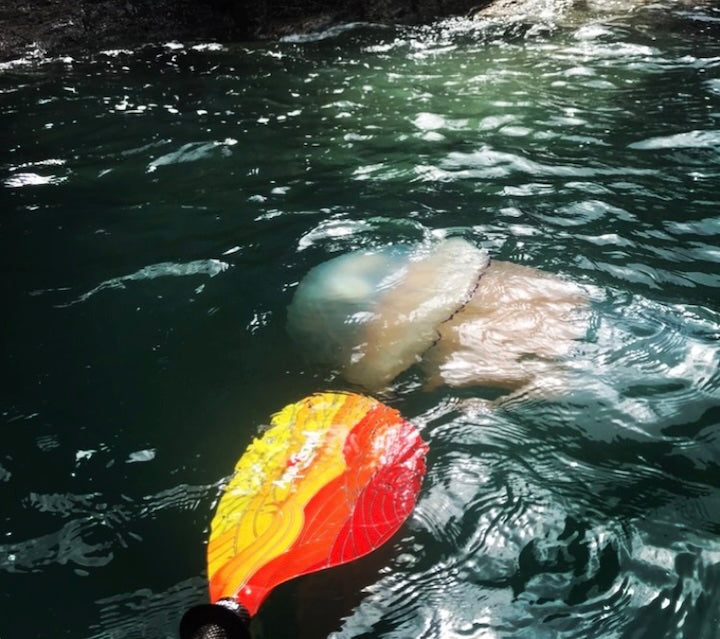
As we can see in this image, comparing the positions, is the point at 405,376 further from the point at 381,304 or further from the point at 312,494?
the point at 312,494

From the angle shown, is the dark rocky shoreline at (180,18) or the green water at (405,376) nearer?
the green water at (405,376)

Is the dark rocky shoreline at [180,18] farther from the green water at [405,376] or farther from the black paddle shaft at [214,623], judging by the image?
the black paddle shaft at [214,623]

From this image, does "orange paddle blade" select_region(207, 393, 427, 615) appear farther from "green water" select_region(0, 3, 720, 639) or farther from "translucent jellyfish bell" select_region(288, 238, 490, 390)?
"translucent jellyfish bell" select_region(288, 238, 490, 390)

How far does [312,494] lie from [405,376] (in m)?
0.80

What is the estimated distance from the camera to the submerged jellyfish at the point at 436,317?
304 centimetres

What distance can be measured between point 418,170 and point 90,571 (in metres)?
3.72

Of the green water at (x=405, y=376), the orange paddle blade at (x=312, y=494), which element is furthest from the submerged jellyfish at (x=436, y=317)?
the orange paddle blade at (x=312, y=494)

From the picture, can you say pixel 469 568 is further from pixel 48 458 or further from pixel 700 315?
pixel 700 315

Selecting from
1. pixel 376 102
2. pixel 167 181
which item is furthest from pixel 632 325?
pixel 376 102

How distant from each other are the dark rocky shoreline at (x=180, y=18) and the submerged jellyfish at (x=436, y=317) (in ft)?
24.6

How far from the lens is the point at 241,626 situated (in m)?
1.68

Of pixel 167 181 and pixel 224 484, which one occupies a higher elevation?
pixel 167 181

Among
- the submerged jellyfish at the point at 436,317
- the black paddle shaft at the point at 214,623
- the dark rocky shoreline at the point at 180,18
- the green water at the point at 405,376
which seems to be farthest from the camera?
the dark rocky shoreline at the point at 180,18

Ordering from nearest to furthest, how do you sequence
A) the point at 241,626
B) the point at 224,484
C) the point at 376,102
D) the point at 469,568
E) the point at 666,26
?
the point at 241,626 → the point at 469,568 → the point at 224,484 → the point at 376,102 → the point at 666,26
